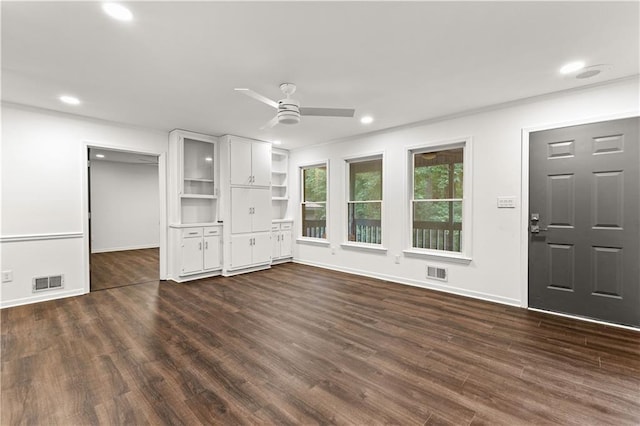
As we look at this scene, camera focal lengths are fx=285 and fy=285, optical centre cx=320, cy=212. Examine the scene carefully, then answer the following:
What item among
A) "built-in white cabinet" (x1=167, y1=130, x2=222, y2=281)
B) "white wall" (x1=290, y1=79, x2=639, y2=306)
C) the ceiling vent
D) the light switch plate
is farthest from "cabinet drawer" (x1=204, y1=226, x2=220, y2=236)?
the ceiling vent

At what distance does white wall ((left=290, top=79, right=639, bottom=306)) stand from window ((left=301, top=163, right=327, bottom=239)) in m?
1.21

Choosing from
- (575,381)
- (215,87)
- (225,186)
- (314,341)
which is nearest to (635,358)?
(575,381)

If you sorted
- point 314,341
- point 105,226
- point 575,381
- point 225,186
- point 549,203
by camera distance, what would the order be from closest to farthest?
point 575,381, point 314,341, point 549,203, point 225,186, point 105,226

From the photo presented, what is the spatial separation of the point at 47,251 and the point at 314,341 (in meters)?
3.99

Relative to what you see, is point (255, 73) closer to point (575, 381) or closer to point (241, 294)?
point (241, 294)

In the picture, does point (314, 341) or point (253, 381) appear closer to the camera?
point (253, 381)

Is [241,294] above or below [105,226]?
below

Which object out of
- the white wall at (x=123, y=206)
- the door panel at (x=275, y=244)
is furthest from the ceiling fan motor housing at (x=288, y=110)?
the white wall at (x=123, y=206)

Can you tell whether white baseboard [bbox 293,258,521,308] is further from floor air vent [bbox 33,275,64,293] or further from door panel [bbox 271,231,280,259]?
floor air vent [bbox 33,275,64,293]

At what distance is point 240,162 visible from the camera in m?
5.45

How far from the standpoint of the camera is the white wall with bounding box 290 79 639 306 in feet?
10.8

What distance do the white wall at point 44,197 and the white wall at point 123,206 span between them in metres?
4.53

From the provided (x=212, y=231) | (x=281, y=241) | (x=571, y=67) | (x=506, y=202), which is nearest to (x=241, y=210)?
(x=212, y=231)

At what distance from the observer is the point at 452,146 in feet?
14.1
